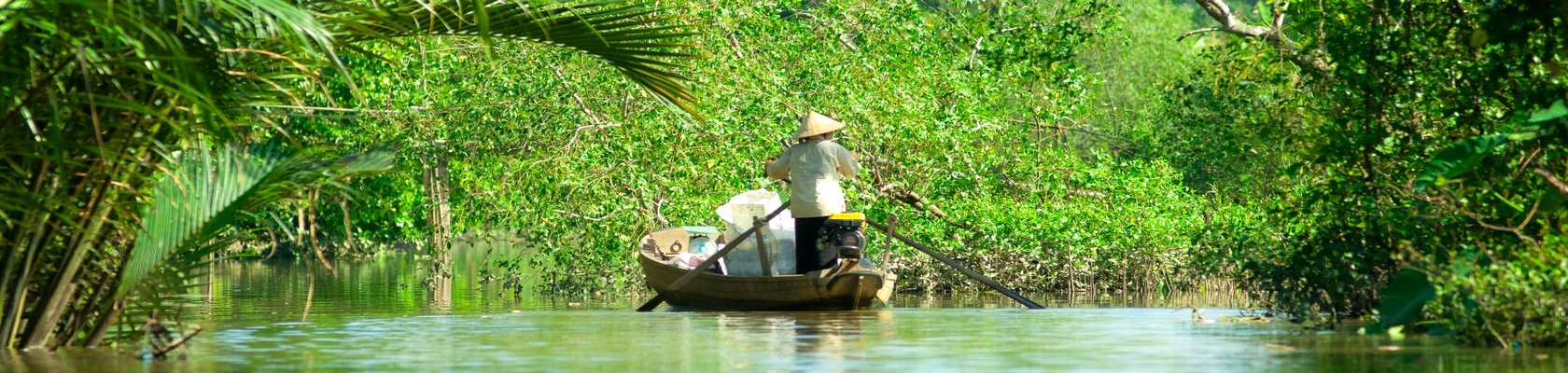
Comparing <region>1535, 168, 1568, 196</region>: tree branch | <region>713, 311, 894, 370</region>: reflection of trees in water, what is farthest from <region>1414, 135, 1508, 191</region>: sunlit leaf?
<region>713, 311, 894, 370</region>: reflection of trees in water

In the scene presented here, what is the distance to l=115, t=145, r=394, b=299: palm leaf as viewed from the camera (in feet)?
34.0

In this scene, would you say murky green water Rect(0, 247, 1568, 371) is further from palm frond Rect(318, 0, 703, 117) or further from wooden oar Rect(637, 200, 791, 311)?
palm frond Rect(318, 0, 703, 117)

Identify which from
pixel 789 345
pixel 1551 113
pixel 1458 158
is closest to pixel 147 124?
pixel 789 345

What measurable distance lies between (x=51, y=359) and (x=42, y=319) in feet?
1.89

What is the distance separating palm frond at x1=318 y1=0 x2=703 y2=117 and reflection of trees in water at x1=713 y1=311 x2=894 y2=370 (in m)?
1.56

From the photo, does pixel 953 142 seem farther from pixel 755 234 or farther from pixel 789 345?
pixel 789 345

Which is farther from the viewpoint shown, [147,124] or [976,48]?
[976,48]

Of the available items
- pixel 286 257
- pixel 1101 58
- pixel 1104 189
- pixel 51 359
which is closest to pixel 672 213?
pixel 1104 189

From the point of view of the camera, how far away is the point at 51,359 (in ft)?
33.0

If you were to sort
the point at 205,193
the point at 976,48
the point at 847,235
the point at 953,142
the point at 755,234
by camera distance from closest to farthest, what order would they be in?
the point at 205,193 → the point at 847,235 → the point at 755,234 → the point at 953,142 → the point at 976,48

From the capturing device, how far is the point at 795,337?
40.4 ft

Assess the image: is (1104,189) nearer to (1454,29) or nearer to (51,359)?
(1454,29)

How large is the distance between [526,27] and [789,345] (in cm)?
232

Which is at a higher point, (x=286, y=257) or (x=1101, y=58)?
(x=1101, y=58)
